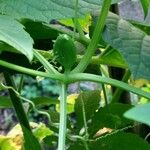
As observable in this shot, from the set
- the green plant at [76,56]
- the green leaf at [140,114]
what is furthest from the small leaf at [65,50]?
the green leaf at [140,114]

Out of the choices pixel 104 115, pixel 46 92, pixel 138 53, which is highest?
pixel 138 53

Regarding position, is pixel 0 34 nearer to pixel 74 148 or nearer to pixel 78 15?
pixel 78 15

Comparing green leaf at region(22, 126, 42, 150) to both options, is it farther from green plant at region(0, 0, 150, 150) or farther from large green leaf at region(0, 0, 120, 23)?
large green leaf at region(0, 0, 120, 23)

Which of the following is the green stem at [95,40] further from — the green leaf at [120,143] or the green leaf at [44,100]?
the green leaf at [44,100]

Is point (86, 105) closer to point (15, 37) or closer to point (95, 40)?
point (95, 40)

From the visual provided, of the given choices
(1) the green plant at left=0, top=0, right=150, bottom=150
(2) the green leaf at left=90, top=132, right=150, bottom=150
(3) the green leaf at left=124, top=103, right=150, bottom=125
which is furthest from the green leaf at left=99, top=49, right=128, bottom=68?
(3) the green leaf at left=124, top=103, right=150, bottom=125

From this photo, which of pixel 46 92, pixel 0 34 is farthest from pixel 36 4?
pixel 46 92
